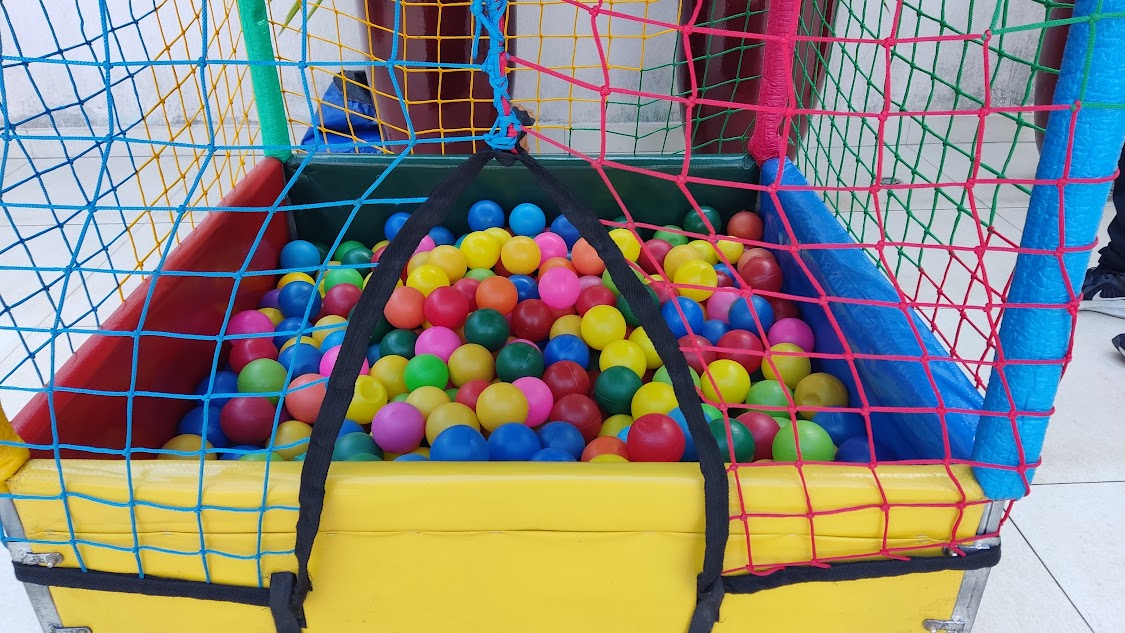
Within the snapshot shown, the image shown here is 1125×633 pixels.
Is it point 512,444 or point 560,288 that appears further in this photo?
point 560,288

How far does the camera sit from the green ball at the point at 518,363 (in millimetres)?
1298

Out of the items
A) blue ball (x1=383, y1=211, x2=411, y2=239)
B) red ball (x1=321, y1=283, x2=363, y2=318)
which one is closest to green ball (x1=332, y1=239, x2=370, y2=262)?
blue ball (x1=383, y1=211, x2=411, y2=239)

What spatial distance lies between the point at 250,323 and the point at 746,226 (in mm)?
950

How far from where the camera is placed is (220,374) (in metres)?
1.35

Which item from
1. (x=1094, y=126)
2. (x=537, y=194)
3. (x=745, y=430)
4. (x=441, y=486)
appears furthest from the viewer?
(x=537, y=194)

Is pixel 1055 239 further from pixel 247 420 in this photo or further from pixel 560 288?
pixel 247 420

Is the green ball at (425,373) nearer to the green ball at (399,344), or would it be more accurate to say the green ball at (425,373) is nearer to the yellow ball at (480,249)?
the green ball at (399,344)

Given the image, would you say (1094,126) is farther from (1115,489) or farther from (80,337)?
(80,337)

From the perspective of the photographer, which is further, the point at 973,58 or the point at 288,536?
the point at 973,58

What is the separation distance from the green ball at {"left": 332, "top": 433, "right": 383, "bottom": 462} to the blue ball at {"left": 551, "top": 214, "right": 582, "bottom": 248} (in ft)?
2.19

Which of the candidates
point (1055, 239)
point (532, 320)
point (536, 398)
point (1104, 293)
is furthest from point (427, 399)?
point (1104, 293)

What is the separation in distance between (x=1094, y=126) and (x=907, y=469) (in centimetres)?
37

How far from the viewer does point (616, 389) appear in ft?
4.14

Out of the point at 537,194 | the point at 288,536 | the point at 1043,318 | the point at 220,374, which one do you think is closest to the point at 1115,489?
the point at 1043,318
